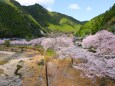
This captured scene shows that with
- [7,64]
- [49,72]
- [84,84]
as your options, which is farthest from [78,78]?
[7,64]

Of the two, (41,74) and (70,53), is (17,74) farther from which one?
(70,53)

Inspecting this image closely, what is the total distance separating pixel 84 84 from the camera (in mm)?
21000

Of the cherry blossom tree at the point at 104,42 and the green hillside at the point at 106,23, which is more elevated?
the green hillside at the point at 106,23

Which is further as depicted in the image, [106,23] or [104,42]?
[106,23]

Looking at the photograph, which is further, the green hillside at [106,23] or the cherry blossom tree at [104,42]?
the green hillside at [106,23]

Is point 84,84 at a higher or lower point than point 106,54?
lower

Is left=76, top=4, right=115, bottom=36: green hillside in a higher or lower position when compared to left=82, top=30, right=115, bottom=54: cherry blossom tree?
higher

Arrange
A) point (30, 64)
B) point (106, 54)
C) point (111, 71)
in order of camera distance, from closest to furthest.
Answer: point (111, 71) → point (106, 54) → point (30, 64)

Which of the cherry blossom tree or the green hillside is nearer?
the cherry blossom tree

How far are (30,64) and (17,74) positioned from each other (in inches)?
83.5

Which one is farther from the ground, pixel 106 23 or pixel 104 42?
pixel 106 23

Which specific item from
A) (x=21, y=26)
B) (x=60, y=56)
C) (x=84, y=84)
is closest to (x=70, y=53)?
(x=60, y=56)

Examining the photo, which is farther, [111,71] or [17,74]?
[17,74]

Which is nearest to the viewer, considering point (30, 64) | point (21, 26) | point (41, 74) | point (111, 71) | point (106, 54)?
point (111, 71)
